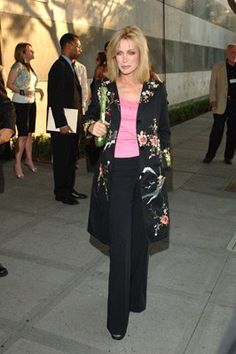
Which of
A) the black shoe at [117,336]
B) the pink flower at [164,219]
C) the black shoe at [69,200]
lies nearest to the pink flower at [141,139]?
the pink flower at [164,219]

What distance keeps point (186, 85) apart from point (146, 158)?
16.1 meters

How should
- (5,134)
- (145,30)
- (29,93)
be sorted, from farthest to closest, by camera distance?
1. (145,30)
2. (29,93)
3. (5,134)

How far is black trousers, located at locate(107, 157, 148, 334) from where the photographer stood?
294cm

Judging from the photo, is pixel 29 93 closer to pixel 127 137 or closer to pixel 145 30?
pixel 127 137

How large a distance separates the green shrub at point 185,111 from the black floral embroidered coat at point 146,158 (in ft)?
37.7

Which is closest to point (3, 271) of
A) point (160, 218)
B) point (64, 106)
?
point (160, 218)

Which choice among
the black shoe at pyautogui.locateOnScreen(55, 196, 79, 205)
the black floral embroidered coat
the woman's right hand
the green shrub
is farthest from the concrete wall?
the black floral embroidered coat

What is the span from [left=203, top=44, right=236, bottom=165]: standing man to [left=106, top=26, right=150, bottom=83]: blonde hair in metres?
5.45

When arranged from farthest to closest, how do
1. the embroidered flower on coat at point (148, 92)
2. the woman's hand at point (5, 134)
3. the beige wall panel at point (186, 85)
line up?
the beige wall panel at point (186, 85) → the woman's hand at point (5, 134) → the embroidered flower on coat at point (148, 92)

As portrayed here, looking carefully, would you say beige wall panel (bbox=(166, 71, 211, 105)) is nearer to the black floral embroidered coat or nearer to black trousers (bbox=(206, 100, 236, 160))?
black trousers (bbox=(206, 100, 236, 160))

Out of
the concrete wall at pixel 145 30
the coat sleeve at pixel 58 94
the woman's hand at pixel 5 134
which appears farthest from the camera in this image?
the concrete wall at pixel 145 30

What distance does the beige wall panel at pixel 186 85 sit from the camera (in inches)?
655

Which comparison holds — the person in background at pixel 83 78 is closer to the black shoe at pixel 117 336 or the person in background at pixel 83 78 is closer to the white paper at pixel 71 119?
the white paper at pixel 71 119

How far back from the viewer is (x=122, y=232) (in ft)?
9.64
